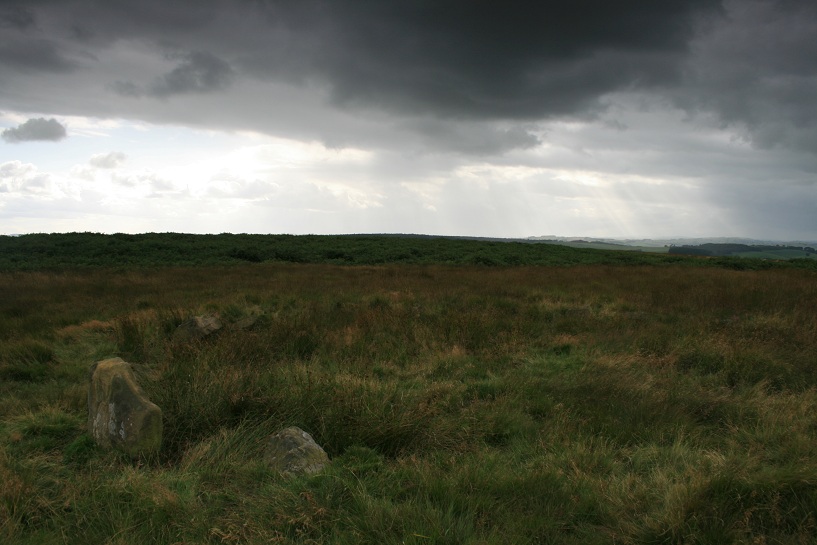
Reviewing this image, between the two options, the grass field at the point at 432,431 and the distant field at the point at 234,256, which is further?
the distant field at the point at 234,256

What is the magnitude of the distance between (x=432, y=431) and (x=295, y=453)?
1316 millimetres

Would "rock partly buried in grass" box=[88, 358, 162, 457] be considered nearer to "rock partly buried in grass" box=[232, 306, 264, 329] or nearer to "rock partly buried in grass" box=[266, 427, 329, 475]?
"rock partly buried in grass" box=[266, 427, 329, 475]

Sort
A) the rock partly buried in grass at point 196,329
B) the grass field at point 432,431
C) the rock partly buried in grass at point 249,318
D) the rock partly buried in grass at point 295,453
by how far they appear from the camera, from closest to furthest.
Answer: the grass field at point 432,431
the rock partly buried in grass at point 295,453
the rock partly buried in grass at point 196,329
the rock partly buried in grass at point 249,318

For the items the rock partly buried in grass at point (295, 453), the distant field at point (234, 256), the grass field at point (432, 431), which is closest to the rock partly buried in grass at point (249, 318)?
the grass field at point (432, 431)

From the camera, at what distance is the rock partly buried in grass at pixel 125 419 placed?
12.8 ft

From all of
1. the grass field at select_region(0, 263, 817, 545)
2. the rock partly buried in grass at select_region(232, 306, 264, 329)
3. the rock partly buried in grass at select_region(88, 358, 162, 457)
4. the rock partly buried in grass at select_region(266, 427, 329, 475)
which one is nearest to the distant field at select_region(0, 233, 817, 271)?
the rock partly buried in grass at select_region(232, 306, 264, 329)

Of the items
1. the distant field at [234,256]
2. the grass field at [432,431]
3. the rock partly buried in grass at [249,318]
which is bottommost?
the grass field at [432,431]

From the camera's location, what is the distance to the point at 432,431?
4.33 meters

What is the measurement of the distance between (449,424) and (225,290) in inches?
459

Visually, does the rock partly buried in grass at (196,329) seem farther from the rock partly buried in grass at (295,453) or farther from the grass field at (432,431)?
the rock partly buried in grass at (295,453)

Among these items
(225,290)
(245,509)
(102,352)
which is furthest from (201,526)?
(225,290)

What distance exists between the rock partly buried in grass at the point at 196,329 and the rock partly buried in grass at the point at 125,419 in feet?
11.5

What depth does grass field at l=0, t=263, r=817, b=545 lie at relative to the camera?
117 inches

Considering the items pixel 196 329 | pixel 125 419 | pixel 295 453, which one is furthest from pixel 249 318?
pixel 295 453
